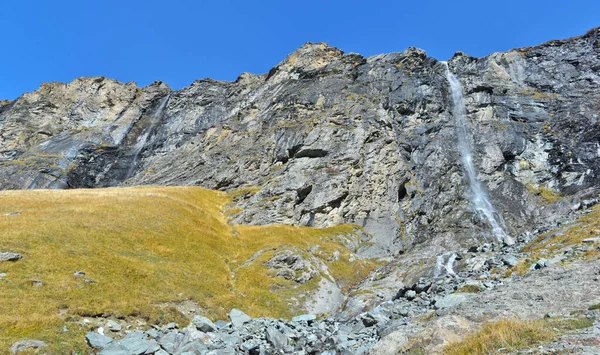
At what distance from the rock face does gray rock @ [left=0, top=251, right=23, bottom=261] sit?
35839mm

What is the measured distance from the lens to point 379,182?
71.1m

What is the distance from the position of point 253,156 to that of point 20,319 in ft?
224

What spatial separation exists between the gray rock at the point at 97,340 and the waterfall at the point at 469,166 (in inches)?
1335

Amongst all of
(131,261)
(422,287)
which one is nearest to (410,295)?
(422,287)

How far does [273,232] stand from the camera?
179 ft

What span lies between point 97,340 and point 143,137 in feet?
450

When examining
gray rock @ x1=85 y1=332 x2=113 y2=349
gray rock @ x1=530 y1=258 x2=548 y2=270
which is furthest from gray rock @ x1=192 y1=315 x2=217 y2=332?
gray rock @ x1=530 y1=258 x2=548 y2=270

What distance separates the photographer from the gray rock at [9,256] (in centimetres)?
2683

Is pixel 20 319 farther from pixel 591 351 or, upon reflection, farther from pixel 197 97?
pixel 197 97

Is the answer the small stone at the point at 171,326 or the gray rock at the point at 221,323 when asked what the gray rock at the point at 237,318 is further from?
the small stone at the point at 171,326

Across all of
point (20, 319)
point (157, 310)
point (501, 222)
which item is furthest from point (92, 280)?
point (501, 222)

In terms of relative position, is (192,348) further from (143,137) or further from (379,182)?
(143,137)

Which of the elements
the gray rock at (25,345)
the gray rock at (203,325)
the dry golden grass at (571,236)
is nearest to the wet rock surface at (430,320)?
the gray rock at (203,325)

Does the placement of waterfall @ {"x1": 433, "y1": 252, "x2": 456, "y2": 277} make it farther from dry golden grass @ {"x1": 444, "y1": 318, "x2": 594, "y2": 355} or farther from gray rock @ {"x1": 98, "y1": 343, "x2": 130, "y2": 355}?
gray rock @ {"x1": 98, "y1": 343, "x2": 130, "y2": 355}
